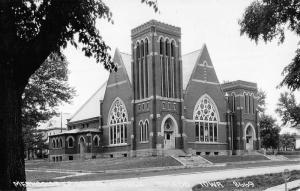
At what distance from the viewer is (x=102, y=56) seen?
10.4 metres

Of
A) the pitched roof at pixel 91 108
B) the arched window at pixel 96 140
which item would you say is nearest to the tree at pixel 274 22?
the arched window at pixel 96 140

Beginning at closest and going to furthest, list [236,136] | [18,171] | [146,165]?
[18,171], [146,165], [236,136]

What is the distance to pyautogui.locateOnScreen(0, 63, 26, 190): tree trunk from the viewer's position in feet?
28.9

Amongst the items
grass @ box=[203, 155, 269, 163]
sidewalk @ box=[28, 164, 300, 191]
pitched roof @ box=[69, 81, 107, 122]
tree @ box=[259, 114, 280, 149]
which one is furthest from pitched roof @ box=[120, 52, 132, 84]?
sidewalk @ box=[28, 164, 300, 191]

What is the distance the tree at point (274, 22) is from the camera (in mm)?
15500

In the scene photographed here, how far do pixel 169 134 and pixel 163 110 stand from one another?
3196mm

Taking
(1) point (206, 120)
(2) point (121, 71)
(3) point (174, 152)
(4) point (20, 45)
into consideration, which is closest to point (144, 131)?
(3) point (174, 152)

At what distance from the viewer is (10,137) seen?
8.86 meters

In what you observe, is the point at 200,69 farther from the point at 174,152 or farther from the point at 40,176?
the point at 40,176

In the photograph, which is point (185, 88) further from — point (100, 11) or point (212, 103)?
point (100, 11)

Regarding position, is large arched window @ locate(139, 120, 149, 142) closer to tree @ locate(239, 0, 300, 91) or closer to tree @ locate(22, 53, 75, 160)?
tree @ locate(22, 53, 75, 160)

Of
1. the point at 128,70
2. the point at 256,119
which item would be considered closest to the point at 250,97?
the point at 256,119

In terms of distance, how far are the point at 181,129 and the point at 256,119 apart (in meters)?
17.7

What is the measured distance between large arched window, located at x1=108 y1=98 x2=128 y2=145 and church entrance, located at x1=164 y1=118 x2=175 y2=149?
598 centimetres
